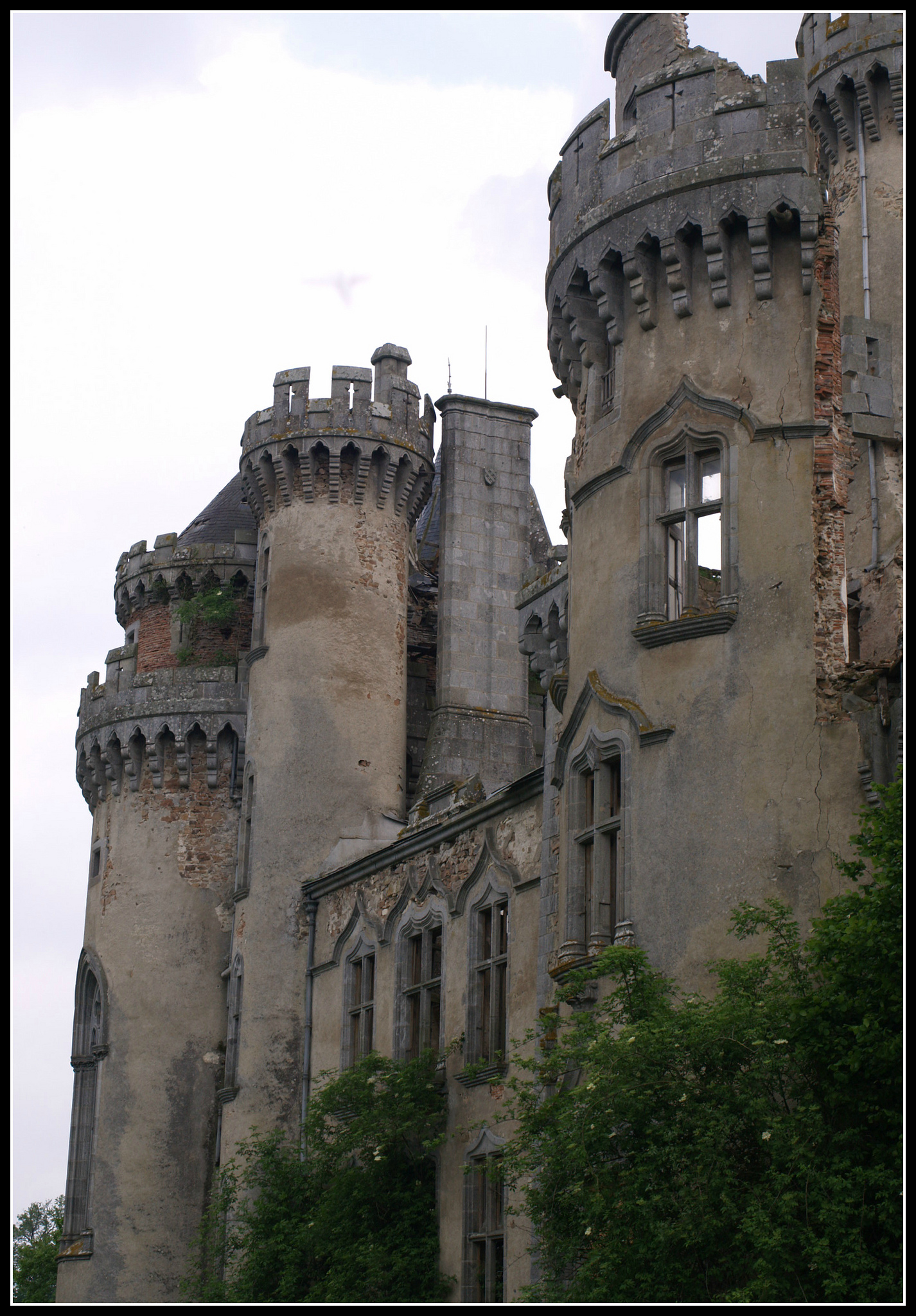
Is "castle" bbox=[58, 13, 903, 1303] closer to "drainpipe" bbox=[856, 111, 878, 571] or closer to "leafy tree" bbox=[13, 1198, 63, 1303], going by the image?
"drainpipe" bbox=[856, 111, 878, 571]

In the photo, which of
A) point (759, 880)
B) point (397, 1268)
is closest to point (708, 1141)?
point (759, 880)

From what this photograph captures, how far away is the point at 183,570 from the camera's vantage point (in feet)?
110

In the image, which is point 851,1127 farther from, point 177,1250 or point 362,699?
point 177,1250

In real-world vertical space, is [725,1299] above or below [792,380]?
below

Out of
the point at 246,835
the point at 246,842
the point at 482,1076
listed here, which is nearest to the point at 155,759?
the point at 246,835

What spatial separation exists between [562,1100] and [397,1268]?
764cm

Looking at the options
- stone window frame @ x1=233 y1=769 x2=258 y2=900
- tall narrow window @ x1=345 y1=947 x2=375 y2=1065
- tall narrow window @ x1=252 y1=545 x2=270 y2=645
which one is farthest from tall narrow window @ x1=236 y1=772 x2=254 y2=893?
tall narrow window @ x1=345 y1=947 x2=375 y2=1065

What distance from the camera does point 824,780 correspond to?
15.3 m

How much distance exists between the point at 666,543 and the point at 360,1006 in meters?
11.1

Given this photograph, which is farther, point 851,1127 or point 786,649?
point 786,649

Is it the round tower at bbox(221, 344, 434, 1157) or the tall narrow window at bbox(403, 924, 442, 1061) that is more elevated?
the round tower at bbox(221, 344, 434, 1157)

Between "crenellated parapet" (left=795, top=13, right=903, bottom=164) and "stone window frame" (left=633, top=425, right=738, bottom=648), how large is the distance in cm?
829

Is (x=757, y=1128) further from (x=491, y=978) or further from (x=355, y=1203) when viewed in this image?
(x=355, y=1203)

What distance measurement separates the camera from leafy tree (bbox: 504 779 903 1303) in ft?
41.2
